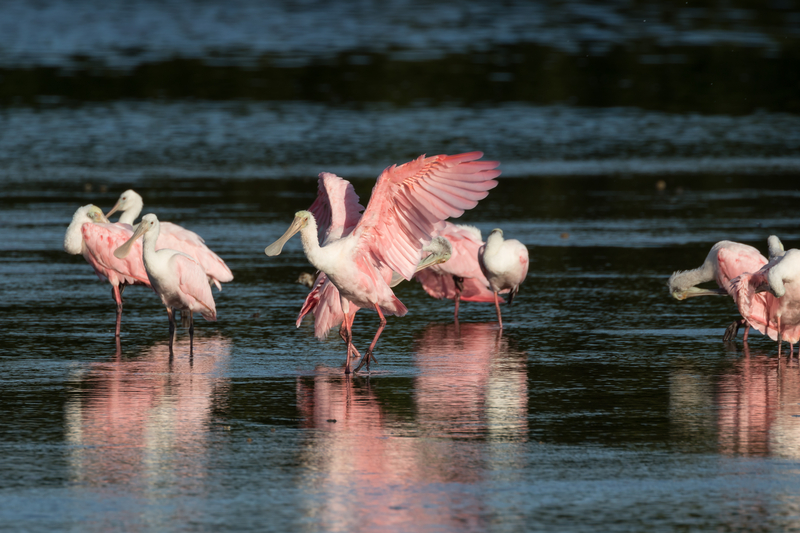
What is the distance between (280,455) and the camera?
7.01 meters

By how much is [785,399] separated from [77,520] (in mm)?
4432

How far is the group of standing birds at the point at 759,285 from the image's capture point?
31.2 ft

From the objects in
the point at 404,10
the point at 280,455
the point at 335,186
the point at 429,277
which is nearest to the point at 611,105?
the point at 429,277

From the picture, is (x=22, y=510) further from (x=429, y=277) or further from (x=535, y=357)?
(x=429, y=277)

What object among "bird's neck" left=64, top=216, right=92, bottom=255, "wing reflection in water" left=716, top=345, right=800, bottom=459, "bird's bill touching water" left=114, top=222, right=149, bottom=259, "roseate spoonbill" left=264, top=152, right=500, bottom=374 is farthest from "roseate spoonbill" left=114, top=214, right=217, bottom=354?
"wing reflection in water" left=716, top=345, right=800, bottom=459

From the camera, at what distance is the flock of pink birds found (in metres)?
9.40

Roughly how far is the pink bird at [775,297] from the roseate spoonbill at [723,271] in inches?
8.4

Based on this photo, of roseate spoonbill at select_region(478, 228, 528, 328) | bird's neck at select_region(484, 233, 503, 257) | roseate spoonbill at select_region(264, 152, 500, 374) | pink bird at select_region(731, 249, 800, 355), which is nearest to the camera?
roseate spoonbill at select_region(264, 152, 500, 374)

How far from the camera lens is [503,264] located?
39.1ft

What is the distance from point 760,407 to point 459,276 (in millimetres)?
4654

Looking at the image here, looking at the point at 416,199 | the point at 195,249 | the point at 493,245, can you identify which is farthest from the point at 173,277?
the point at 493,245

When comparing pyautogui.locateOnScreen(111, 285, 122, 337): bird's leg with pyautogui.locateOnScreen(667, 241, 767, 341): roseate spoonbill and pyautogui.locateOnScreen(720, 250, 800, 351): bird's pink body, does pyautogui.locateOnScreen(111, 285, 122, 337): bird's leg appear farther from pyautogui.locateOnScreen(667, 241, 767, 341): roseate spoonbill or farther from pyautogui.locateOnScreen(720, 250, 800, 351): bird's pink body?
pyautogui.locateOnScreen(720, 250, 800, 351): bird's pink body

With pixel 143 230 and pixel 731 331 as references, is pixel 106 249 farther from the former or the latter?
pixel 731 331

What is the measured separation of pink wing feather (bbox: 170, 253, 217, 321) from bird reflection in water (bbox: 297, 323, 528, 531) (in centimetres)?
→ 146
